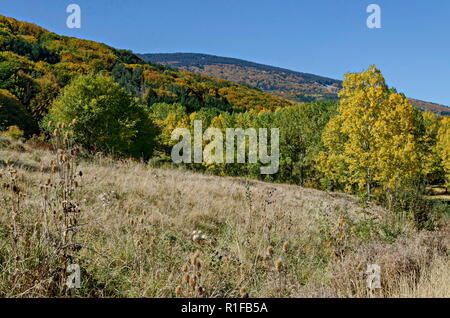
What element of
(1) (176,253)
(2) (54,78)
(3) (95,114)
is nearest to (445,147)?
(3) (95,114)

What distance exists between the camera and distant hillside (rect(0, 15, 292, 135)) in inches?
2217

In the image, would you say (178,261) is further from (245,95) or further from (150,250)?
(245,95)

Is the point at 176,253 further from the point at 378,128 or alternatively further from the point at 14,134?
the point at 14,134

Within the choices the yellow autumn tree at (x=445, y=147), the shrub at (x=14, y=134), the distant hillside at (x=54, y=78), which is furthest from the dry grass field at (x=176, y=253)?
the yellow autumn tree at (x=445, y=147)

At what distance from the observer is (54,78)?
74.8m

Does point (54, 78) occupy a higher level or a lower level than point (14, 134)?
higher

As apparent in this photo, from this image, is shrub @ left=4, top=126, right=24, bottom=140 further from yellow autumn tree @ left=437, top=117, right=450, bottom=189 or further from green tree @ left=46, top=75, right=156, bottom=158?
yellow autumn tree @ left=437, top=117, right=450, bottom=189

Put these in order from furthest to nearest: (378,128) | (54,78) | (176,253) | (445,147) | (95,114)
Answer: (54,78)
(445,147)
(95,114)
(378,128)
(176,253)

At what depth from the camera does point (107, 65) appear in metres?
128

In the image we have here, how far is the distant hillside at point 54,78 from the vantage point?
2217 inches

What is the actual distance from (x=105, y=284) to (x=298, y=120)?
A: 4364cm

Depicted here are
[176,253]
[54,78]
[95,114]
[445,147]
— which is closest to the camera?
[176,253]

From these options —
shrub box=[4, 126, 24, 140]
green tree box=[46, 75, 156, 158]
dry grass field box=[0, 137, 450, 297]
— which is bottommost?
dry grass field box=[0, 137, 450, 297]

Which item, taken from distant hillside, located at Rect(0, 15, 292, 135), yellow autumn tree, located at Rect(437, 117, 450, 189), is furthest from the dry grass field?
A: yellow autumn tree, located at Rect(437, 117, 450, 189)
